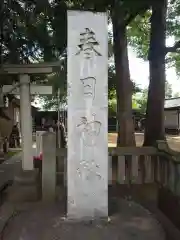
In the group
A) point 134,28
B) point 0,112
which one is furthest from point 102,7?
point 0,112

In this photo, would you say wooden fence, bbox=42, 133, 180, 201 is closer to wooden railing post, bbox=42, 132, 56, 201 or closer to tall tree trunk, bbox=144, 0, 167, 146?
wooden railing post, bbox=42, 132, 56, 201

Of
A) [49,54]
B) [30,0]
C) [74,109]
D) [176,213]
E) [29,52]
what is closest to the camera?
[74,109]

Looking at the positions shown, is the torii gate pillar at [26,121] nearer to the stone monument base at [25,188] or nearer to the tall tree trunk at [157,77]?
the stone monument base at [25,188]

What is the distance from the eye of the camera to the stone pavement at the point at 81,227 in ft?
14.2

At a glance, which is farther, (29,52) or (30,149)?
(29,52)

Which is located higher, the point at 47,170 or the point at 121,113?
the point at 121,113

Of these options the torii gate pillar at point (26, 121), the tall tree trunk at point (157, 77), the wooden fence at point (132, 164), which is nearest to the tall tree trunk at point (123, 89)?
the tall tree trunk at point (157, 77)

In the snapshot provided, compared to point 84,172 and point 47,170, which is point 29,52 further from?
point 84,172

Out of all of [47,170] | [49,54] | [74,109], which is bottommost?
[47,170]

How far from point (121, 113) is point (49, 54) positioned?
2.91 metres

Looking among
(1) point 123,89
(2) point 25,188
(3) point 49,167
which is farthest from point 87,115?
(1) point 123,89

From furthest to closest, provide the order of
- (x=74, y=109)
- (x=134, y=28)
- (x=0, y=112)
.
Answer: (x=0, y=112) → (x=134, y=28) → (x=74, y=109)

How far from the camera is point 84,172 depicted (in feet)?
15.5

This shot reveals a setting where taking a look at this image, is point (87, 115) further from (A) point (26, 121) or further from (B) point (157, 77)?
(B) point (157, 77)
